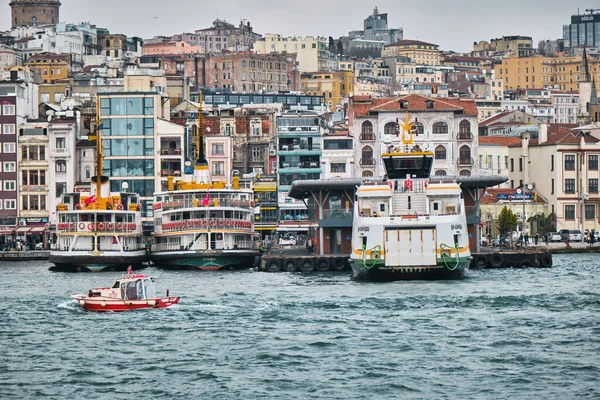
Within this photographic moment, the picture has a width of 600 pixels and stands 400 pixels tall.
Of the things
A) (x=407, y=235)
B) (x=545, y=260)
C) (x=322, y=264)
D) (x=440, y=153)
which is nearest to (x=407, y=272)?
(x=407, y=235)

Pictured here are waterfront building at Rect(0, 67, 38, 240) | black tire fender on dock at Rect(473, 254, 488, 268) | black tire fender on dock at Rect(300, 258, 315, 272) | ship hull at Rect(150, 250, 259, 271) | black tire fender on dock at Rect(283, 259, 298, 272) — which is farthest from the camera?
waterfront building at Rect(0, 67, 38, 240)

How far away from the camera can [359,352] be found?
47.1m

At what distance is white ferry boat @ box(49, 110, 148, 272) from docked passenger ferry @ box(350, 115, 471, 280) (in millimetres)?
24516

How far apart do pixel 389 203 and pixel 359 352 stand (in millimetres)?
26912

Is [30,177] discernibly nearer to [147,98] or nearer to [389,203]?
[147,98]

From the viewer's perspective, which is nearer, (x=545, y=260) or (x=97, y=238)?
(x=545, y=260)

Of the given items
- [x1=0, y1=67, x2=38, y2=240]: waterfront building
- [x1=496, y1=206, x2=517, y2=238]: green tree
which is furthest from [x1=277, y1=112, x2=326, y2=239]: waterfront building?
[x1=0, y1=67, x2=38, y2=240]: waterfront building

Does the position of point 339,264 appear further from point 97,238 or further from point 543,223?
point 543,223

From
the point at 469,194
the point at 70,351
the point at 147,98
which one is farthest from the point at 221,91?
the point at 70,351

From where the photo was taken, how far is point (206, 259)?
9269 cm

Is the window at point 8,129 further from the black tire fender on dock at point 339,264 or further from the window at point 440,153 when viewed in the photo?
the black tire fender on dock at point 339,264

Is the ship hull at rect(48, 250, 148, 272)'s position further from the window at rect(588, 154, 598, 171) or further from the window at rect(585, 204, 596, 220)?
the window at rect(588, 154, 598, 171)

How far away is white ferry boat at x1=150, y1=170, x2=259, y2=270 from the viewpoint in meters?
93.2

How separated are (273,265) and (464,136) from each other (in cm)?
3622
